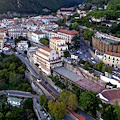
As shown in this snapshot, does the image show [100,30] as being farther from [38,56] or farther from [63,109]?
[63,109]

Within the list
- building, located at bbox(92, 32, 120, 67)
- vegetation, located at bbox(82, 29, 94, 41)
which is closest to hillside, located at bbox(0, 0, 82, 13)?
vegetation, located at bbox(82, 29, 94, 41)

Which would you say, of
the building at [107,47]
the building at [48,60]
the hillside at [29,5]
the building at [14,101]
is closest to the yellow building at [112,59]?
the building at [107,47]

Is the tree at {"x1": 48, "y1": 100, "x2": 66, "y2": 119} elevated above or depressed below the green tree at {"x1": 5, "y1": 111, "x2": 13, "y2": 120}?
above

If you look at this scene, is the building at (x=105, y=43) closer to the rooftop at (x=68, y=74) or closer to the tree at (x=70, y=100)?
the rooftop at (x=68, y=74)

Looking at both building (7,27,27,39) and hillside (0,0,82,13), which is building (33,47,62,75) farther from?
hillside (0,0,82,13)

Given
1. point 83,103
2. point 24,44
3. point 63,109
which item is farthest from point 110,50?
point 24,44

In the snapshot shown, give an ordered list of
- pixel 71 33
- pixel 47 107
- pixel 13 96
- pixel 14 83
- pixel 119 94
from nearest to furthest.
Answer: pixel 119 94 → pixel 47 107 → pixel 13 96 → pixel 14 83 → pixel 71 33
